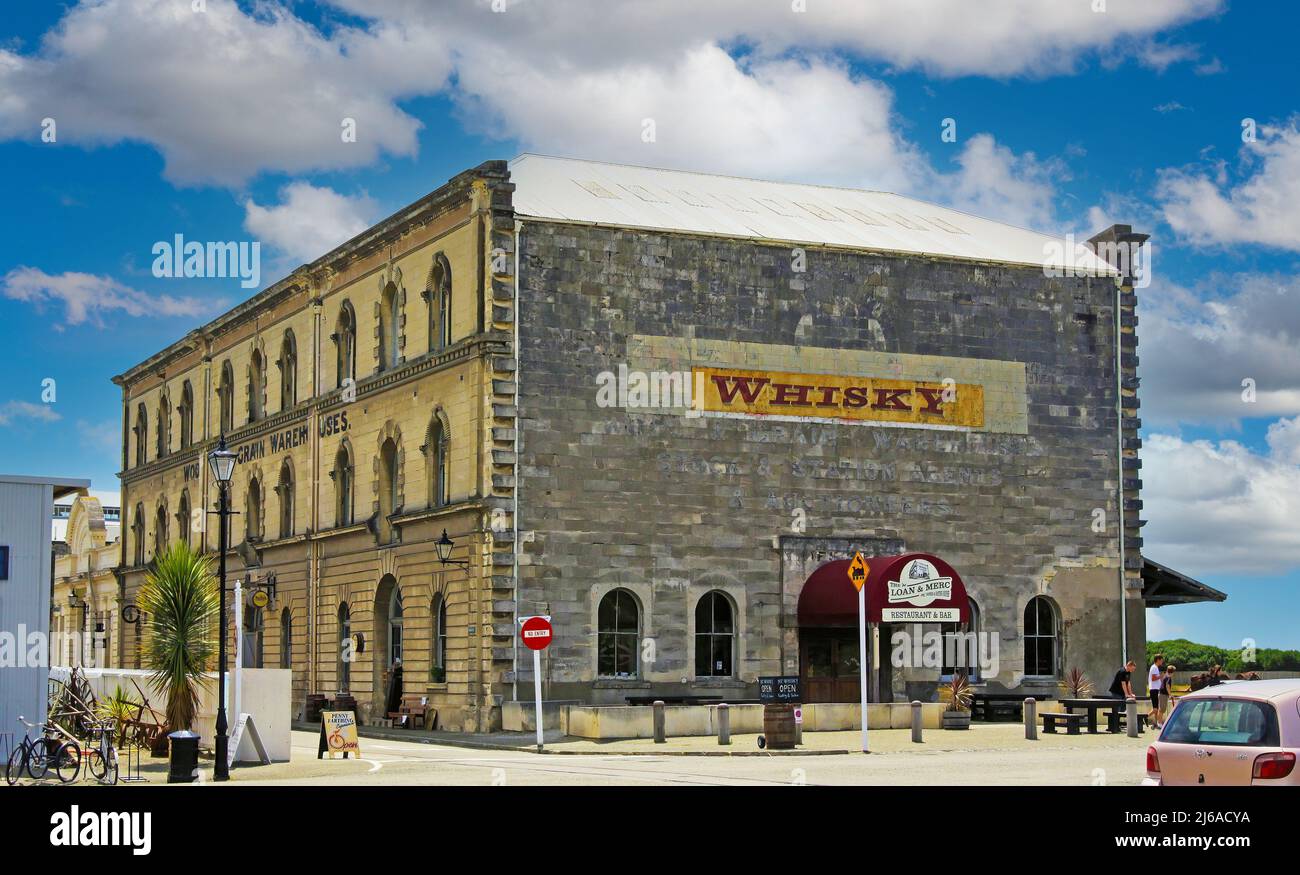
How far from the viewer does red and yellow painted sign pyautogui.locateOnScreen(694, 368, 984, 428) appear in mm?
41219

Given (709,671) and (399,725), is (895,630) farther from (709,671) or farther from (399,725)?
(399,725)

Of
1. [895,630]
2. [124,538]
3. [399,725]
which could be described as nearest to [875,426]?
[895,630]

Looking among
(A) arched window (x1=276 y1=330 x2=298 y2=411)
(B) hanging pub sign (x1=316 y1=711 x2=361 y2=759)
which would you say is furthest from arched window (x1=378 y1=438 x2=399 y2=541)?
(B) hanging pub sign (x1=316 y1=711 x2=361 y2=759)

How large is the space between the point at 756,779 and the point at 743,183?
90.1ft

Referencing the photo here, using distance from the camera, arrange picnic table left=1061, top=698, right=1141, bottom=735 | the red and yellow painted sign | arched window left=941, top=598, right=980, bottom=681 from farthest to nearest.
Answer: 1. arched window left=941, top=598, right=980, bottom=681
2. the red and yellow painted sign
3. picnic table left=1061, top=698, right=1141, bottom=735

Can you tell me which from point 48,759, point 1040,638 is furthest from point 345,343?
point 48,759

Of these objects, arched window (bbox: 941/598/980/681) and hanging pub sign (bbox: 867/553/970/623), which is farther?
arched window (bbox: 941/598/980/681)

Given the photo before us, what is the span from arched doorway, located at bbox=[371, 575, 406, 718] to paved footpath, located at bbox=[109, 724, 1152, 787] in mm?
6667

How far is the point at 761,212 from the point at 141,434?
1277 inches

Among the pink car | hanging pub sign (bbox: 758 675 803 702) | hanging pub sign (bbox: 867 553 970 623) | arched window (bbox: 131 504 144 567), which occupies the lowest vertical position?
hanging pub sign (bbox: 758 675 803 702)

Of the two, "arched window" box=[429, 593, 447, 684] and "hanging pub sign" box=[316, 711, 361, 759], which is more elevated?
"arched window" box=[429, 593, 447, 684]

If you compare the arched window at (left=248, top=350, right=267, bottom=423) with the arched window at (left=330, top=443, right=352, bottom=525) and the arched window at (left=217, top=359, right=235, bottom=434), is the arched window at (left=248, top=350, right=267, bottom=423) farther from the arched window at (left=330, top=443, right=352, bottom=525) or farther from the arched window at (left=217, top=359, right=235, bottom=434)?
the arched window at (left=330, top=443, right=352, bottom=525)

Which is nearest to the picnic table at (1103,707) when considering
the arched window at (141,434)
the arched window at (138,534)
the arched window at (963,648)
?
the arched window at (963,648)

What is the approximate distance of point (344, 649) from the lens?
47.0 m
